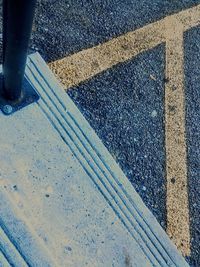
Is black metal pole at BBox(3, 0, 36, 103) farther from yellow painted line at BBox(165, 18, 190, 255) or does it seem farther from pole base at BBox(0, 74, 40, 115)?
yellow painted line at BBox(165, 18, 190, 255)

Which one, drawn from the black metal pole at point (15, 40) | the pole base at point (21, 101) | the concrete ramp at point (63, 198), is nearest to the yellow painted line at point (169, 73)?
the concrete ramp at point (63, 198)

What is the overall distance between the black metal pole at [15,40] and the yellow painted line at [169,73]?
55cm

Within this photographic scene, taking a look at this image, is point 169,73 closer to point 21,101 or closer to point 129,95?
point 129,95

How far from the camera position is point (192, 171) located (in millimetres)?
2641

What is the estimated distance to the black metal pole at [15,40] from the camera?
1.56m

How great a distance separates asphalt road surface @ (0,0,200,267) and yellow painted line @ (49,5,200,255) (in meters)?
0.03

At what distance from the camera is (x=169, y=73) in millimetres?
2910

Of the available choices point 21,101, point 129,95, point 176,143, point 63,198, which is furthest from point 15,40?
point 176,143

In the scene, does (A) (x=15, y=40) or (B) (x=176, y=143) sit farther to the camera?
(B) (x=176, y=143)

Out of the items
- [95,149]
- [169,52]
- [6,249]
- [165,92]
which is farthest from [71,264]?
[169,52]

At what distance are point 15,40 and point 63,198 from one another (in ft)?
2.47

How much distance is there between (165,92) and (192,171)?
1.73 feet

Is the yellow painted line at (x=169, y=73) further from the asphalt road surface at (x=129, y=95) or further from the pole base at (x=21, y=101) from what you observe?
the pole base at (x=21, y=101)

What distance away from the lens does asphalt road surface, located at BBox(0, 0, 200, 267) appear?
2.49 meters
